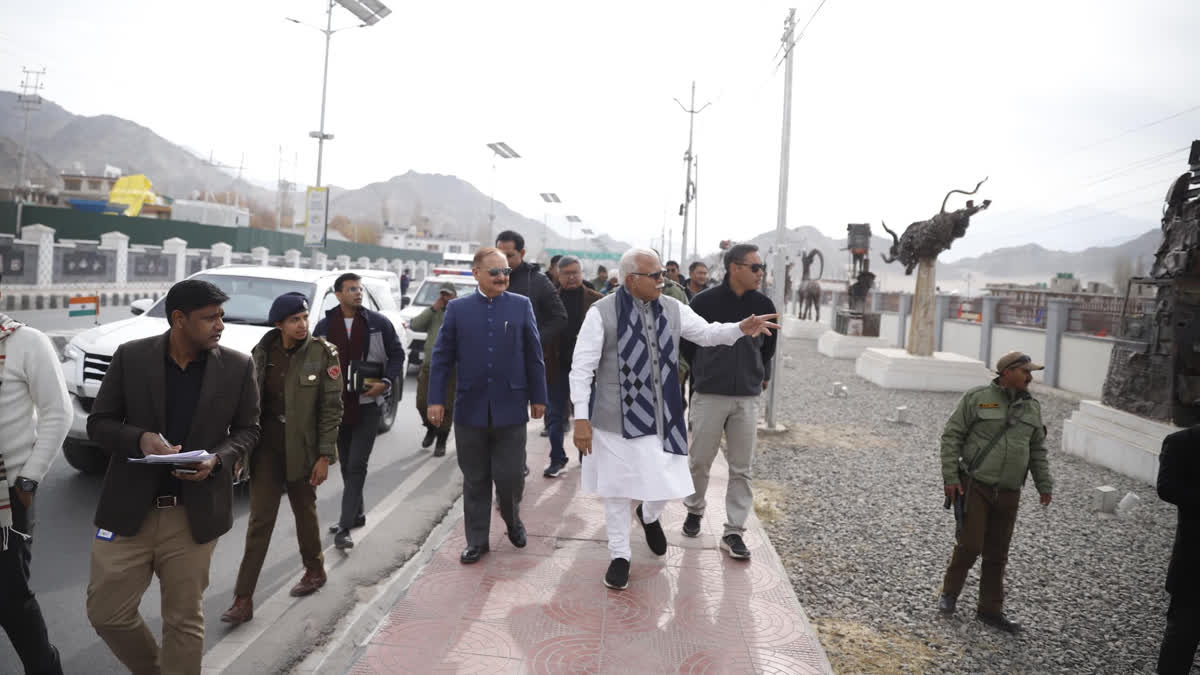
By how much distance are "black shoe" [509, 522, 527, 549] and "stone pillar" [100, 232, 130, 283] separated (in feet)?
103

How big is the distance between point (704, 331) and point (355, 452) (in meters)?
2.47

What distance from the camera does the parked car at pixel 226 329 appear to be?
6.26 meters

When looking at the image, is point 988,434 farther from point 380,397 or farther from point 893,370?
point 893,370

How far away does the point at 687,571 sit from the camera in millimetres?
4980

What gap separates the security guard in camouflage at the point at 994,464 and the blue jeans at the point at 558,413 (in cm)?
357

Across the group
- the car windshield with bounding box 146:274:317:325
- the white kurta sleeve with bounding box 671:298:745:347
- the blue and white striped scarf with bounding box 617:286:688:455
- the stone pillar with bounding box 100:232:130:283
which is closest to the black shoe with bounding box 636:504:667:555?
the blue and white striped scarf with bounding box 617:286:688:455

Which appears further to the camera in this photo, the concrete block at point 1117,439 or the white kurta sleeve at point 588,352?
the concrete block at point 1117,439

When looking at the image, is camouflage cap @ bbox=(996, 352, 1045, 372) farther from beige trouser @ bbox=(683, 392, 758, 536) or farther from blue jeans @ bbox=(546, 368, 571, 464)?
blue jeans @ bbox=(546, 368, 571, 464)

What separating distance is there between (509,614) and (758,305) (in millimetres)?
2692

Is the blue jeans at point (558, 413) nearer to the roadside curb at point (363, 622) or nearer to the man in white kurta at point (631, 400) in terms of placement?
the roadside curb at point (363, 622)

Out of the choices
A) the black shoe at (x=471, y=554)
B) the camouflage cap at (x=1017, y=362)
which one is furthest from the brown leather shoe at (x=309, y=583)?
the camouflage cap at (x=1017, y=362)

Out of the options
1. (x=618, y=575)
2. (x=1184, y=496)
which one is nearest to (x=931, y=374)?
(x=1184, y=496)

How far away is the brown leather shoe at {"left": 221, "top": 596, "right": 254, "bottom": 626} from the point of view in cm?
408

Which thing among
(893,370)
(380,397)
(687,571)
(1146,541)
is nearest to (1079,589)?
(1146,541)
